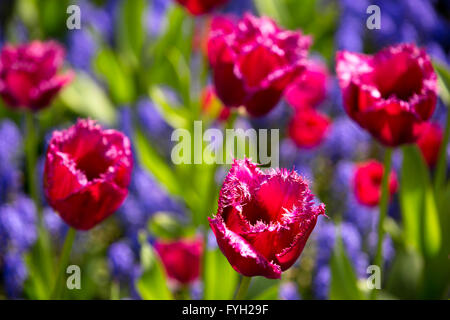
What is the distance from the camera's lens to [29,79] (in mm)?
863

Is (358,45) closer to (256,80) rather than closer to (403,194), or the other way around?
(403,194)

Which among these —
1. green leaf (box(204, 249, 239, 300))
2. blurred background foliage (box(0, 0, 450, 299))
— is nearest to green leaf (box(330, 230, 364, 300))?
blurred background foliage (box(0, 0, 450, 299))

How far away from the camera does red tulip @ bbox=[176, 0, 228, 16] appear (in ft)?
3.32

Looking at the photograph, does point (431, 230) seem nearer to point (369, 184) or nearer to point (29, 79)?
point (369, 184)

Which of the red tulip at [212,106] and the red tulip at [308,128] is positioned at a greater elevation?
the red tulip at [212,106]

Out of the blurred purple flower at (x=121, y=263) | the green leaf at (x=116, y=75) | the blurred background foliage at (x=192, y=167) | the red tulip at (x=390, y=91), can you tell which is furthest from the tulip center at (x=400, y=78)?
the green leaf at (x=116, y=75)

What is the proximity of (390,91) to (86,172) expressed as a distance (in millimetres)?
322

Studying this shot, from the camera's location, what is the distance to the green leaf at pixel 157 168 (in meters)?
1.18

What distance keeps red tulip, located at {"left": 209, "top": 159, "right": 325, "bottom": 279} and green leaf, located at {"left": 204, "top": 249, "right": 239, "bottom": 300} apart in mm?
317

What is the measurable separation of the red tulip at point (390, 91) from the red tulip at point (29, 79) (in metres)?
0.39

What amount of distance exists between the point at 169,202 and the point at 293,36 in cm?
64

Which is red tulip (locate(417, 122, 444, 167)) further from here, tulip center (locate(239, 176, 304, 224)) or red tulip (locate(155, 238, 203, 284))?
tulip center (locate(239, 176, 304, 224))

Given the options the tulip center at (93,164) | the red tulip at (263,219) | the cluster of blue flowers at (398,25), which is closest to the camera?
the red tulip at (263,219)

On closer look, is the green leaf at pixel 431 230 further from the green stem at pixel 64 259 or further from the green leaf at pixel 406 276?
the green stem at pixel 64 259
